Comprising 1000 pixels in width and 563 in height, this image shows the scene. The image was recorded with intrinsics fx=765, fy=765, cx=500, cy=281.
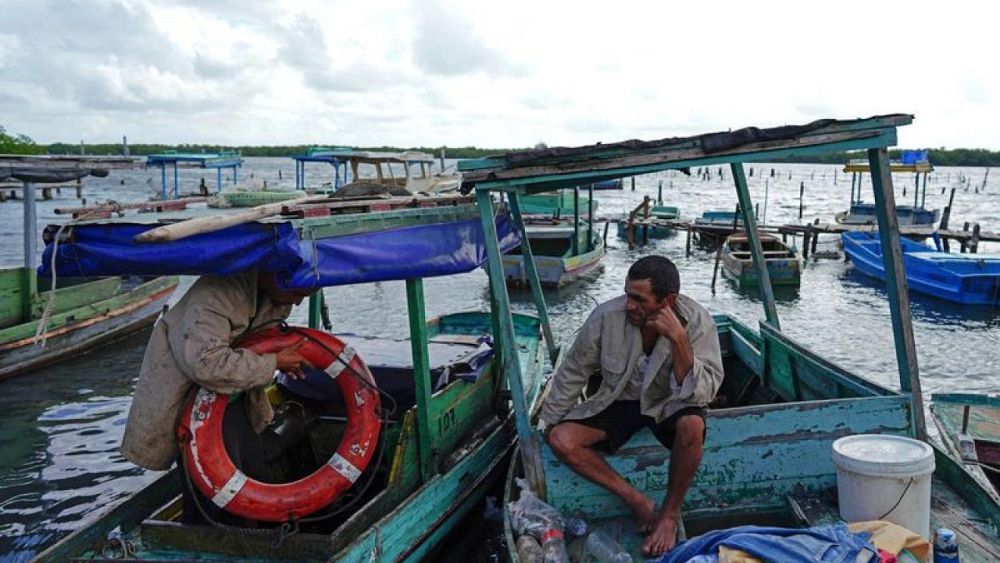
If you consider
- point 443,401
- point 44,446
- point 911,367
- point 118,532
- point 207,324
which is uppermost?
point 207,324

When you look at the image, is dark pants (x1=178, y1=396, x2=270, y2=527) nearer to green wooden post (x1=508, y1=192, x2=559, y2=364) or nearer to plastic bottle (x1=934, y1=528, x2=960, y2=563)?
green wooden post (x1=508, y1=192, x2=559, y2=364)

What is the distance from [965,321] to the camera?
53.1 ft

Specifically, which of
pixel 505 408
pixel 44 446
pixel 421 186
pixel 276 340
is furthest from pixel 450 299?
pixel 276 340

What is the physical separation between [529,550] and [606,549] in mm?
430

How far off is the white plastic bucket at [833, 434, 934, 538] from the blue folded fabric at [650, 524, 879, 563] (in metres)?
0.42

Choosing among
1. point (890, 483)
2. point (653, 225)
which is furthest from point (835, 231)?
point (890, 483)

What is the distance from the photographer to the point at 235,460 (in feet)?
14.9

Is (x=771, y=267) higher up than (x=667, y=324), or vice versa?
(x=667, y=324)

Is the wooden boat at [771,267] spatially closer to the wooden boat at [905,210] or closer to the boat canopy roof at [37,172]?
the wooden boat at [905,210]

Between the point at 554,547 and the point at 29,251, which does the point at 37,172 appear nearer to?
the point at 29,251

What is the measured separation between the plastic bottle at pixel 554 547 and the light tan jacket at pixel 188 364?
1801 mm

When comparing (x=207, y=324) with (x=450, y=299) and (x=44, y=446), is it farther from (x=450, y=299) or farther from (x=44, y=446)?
(x=450, y=299)

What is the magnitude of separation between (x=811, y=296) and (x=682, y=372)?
54.8 feet

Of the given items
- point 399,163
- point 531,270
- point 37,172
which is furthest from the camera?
point 399,163
